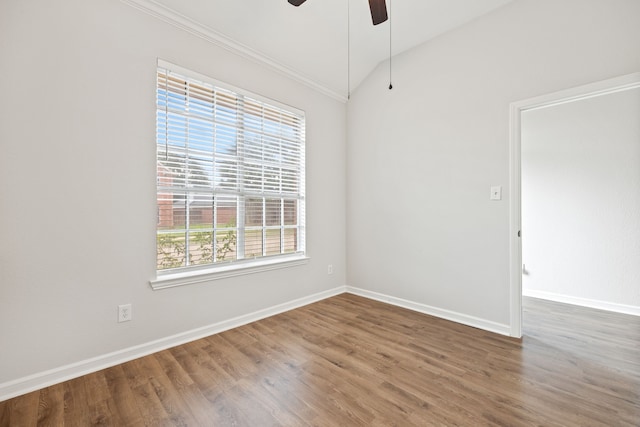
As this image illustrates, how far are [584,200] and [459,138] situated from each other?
2.01 meters

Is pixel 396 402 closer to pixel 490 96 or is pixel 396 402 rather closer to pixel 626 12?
pixel 490 96

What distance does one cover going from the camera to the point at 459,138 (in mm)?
2879

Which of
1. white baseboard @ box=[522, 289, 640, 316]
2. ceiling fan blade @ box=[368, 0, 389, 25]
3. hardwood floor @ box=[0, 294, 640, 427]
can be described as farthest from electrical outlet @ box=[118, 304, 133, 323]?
white baseboard @ box=[522, 289, 640, 316]

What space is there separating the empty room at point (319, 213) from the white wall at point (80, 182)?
13 millimetres

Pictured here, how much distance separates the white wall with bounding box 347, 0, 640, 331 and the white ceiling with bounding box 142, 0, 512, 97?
205 mm

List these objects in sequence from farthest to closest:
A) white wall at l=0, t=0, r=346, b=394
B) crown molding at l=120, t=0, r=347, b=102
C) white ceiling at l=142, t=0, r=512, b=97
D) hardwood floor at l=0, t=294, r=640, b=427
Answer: white ceiling at l=142, t=0, r=512, b=97
crown molding at l=120, t=0, r=347, b=102
white wall at l=0, t=0, r=346, b=394
hardwood floor at l=0, t=294, r=640, b=427

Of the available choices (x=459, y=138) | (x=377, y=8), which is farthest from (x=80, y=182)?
(x=459, y=138)

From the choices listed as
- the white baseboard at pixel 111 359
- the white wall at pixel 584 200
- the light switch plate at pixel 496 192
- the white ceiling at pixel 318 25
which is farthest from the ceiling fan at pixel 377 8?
the white wall at pixel 584 200

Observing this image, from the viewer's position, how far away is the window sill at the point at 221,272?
2.31m

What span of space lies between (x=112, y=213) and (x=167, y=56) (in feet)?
4.52

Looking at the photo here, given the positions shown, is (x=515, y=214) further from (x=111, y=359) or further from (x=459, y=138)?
→ (x=111, y=359)

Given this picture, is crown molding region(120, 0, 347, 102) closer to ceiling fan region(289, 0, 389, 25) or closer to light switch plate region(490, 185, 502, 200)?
ceiling fan region(289, 0, 389, 25)

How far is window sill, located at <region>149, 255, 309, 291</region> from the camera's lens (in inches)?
90.9

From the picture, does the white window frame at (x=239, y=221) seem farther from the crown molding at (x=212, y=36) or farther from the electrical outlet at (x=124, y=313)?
the crown molding at (x=212, y=36)
